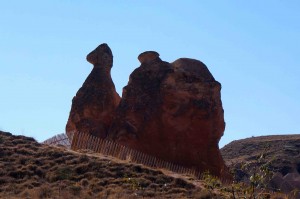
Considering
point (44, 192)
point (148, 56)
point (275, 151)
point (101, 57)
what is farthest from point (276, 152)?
point (44, 192)

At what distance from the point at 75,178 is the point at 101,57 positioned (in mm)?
10852

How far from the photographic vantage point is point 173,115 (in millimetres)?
27016

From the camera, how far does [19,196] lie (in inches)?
685

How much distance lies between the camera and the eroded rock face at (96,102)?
2775 centimetres

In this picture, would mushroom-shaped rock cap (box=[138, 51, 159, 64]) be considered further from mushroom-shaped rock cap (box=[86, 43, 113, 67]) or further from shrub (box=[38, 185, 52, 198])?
shrub (box=[38, 185, 52, 198])

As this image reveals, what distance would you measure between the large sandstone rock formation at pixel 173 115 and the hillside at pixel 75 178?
4.98 metres

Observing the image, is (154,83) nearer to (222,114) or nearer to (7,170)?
(222,114)

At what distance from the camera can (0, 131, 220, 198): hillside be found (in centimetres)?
1758

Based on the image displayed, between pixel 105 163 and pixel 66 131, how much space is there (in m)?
8.96

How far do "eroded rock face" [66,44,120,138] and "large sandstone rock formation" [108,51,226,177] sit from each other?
0.89 m

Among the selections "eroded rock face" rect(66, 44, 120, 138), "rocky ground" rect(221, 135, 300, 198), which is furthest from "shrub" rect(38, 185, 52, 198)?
"rocky ground" rect(221, 135, 300, 198)

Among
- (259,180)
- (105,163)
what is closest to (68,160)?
(105,163)

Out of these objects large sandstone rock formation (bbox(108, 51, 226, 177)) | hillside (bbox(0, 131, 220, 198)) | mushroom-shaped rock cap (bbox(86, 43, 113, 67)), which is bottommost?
hillside (bbox(0, 131, 220, 198))

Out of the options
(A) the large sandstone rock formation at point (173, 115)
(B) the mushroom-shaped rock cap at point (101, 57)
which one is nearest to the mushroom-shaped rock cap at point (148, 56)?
(A) the large sandstone rock formation at point (173, 115)
